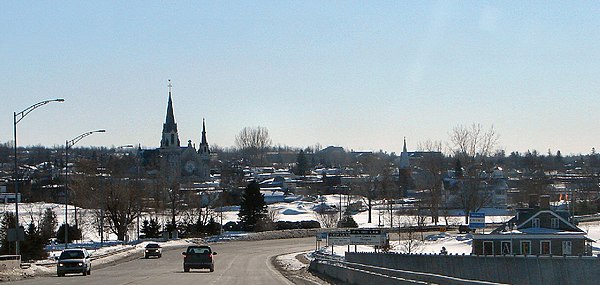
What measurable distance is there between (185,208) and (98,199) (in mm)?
24386

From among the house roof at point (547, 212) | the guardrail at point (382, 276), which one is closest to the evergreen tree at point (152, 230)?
the house roof at point (547, 212)

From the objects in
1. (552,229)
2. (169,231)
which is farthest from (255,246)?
(552,229)

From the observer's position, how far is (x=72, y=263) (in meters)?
48.6

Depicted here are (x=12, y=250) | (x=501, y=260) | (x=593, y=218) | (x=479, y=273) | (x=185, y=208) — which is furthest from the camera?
(x=185, y=208)

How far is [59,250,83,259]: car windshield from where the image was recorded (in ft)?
161

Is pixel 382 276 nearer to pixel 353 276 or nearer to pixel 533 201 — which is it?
pixel 353 276

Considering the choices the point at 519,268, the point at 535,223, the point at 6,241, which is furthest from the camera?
the point at 535,223

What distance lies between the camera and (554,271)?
19.0m

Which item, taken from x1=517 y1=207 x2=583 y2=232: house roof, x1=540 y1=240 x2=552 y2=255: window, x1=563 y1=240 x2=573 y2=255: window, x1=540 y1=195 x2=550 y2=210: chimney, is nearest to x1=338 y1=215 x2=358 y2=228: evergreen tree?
x1=540 y1=195 x2=550 y2=210: chimney

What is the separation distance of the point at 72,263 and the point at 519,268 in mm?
32331

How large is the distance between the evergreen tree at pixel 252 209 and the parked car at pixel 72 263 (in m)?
80.7

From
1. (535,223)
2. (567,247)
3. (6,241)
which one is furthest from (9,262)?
(535,223)

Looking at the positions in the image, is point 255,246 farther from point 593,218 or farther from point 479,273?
point 479,273

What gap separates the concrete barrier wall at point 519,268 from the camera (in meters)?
18.0
